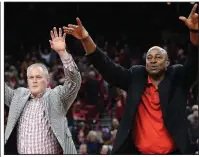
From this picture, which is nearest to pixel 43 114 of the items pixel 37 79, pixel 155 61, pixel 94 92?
pixel 37 79

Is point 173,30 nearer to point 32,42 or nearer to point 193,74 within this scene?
point 32,42

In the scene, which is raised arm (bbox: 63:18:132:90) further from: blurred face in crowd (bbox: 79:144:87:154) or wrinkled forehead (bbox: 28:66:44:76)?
blurred face in crowd (bbox: 79:144:87:154)

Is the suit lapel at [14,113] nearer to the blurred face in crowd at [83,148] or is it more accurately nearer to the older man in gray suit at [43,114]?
the older man in gray suit at [43,114]

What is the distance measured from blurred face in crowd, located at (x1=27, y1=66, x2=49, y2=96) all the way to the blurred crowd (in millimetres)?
4284

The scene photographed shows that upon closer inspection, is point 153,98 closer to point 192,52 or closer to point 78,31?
point 192,52

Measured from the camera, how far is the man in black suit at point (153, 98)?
4805mm

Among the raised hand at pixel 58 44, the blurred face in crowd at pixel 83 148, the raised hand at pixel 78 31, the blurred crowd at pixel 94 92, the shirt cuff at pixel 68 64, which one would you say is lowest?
the blurred face in crowd at pixel 83 148

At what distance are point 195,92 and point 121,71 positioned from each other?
8.73 meters

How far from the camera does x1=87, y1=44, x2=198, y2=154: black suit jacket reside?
190 inches

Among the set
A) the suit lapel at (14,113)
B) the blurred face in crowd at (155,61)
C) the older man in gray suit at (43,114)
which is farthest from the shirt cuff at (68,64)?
the blurred face in crowd at (155,61)

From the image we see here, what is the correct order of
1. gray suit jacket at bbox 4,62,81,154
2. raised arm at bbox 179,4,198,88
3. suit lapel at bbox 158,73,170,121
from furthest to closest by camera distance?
1. gray suit jacket at bbox 4,62,81,154
2. suit lapel at bbox 158,73,170,121
3. raised arm at bbox 179,4,198,88

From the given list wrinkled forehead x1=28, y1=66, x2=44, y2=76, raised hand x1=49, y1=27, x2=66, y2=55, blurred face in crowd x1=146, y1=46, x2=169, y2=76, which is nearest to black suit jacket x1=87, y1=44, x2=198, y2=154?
blurred face in crowd x1=146, y1=46, x2=169, y2=76

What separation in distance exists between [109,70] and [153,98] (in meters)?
0.43

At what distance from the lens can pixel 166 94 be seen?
490 centimetres
